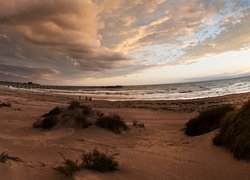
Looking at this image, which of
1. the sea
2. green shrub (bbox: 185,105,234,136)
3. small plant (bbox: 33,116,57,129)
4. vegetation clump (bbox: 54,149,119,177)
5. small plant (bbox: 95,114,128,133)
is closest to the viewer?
vegetation clump (bbox: 54,149,119,177)

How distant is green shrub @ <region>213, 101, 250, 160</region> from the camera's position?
696cm

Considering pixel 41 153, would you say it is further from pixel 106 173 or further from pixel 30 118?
pixel 30 118

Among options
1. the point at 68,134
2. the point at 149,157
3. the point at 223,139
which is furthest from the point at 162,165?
the point at 68,134

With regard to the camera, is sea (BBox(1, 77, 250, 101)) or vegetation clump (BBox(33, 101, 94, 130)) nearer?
vegetation clump (BBox(33, 101, 94, 130))

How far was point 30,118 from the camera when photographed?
14594 millimetres

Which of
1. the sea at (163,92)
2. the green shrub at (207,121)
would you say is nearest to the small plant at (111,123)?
the green shrub at (207,121)

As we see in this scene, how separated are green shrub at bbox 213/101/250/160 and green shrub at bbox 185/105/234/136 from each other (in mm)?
1877

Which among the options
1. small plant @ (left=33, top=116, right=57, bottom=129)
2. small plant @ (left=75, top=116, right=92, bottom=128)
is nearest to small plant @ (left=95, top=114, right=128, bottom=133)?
small plant @ (left=75, top=116, right=92, bottom=128)

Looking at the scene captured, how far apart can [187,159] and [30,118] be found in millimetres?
8891

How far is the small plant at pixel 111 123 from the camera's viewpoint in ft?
38.8

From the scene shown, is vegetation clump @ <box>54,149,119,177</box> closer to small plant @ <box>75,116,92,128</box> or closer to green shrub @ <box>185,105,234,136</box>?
green shrub @ <box>185,105,234,136</box>

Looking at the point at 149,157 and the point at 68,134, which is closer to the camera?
the point at 149,157

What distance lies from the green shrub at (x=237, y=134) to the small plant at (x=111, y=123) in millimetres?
4427

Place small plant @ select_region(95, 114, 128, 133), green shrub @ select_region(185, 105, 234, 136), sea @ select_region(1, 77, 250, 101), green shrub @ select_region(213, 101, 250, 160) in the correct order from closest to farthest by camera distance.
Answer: green shrub @ select_region(213, 101, 250, 160) < green shrub @ select_region(185, 105, 234, 136) < small plant @ select_region(95, 114, 128, 133) < sea @ select_region(1, 77, 250, 101)
